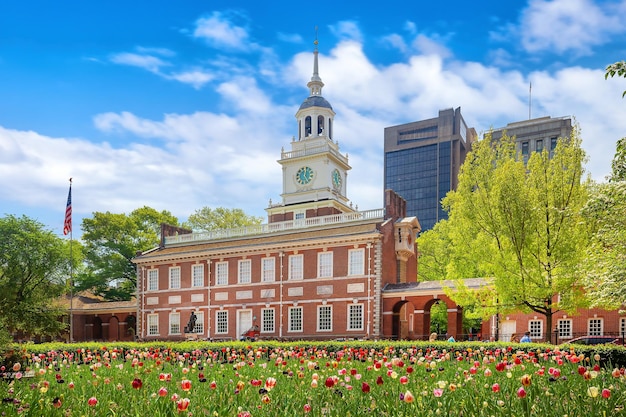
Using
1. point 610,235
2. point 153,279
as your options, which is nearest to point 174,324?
point 153,279

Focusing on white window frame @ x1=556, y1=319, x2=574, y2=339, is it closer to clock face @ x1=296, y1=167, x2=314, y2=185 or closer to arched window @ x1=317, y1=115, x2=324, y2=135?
clock face @ x1=296, y1=167, x2=314, y2=185

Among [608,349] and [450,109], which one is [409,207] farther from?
[608,349]

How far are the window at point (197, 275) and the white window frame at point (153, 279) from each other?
3685 millimetres

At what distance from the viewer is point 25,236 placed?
46062 millimetres

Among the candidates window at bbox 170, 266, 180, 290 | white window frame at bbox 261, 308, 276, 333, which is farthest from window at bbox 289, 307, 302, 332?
window at bbox 170, 266, 180, 290

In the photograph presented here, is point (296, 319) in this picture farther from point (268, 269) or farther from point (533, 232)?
point (533, 232)

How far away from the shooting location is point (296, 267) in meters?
42.3

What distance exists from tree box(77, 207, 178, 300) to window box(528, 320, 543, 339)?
38620 millimetres

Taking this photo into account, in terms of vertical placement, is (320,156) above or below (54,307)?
above

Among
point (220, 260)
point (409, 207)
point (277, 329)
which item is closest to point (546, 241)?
point (277, 329)

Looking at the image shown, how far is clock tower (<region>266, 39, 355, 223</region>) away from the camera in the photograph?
5309cm

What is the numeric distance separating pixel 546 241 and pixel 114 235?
47.6 m

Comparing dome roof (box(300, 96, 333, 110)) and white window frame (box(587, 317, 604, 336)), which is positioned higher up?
dome roof (box(300, 96, 333, 110))

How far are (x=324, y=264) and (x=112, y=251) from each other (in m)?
29.0
